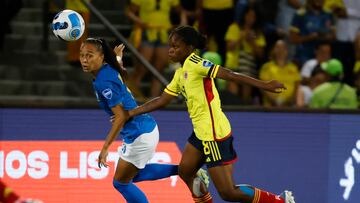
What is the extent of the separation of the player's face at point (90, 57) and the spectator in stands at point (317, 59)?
496 centimetres

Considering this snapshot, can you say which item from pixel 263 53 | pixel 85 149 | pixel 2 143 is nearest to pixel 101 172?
pixel 85 149

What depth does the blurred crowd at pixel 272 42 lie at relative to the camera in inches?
555

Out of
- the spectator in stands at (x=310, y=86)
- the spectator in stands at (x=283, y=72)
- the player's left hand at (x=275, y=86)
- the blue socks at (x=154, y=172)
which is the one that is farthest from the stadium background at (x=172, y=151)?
the player's left hand at (x=275, y=86)

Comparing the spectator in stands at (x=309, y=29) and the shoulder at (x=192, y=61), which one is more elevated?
the shoulder at (x=192, y=61)

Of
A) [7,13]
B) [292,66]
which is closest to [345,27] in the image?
[292,66]

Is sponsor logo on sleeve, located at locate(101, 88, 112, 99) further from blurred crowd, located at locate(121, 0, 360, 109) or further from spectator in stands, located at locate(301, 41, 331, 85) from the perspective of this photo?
spectator in stands, located at locate(301, 41, 331, 85)

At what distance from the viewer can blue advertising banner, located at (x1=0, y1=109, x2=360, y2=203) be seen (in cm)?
1231

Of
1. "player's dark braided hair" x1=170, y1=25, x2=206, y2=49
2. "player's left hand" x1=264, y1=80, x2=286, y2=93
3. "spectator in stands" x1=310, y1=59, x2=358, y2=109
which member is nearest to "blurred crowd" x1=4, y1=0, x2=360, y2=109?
"spectator in stands" x1=310, y1=59, x2=358, y2=109

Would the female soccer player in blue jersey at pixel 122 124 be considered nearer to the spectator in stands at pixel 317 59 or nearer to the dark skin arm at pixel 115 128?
the dark skin arm at pixel 115 128

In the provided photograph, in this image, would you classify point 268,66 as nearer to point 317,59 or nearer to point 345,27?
point 317,59

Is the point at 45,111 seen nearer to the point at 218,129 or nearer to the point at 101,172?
the point at 101,172

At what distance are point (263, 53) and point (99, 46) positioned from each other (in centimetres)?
492

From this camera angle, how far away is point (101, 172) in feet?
39.4

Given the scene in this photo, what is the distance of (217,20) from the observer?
1481 cm
